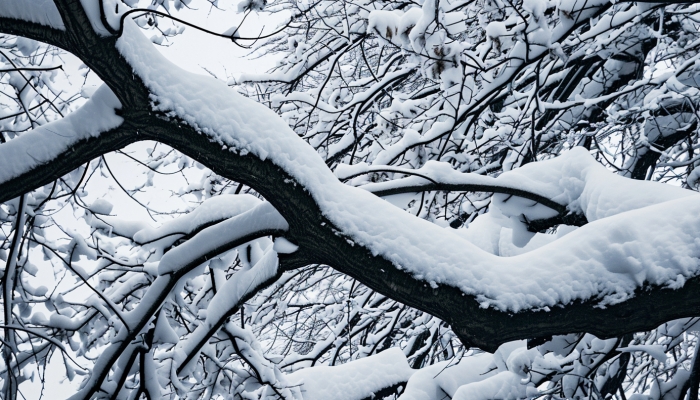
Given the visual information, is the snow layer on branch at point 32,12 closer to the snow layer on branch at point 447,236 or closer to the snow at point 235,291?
the snow layer on branch at point 447,236

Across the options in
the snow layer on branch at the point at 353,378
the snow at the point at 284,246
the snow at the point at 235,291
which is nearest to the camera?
the snow at the point at 284,246

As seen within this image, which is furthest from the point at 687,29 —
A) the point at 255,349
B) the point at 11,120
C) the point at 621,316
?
the point at 11,120

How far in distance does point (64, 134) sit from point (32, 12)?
328 mm

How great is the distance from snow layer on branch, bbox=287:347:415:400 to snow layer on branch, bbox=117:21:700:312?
142 centimetres

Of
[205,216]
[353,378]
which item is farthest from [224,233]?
[353,378]

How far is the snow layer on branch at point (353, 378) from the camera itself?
275 centimetres

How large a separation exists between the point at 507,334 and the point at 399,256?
40 centimetres

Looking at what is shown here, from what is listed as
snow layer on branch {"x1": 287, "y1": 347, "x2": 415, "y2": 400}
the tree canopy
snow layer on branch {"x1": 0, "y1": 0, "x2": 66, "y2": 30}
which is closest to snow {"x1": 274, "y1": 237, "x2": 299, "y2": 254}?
the tree canopy

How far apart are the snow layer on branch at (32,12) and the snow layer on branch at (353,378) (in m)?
1.97

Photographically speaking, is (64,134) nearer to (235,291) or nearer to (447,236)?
(235,291)

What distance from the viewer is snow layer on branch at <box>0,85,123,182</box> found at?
58.0 inches

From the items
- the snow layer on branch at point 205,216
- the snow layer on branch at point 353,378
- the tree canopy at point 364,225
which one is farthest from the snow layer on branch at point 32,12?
the snow layer on branch at point 353,378

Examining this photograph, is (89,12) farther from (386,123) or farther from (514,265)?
(386,123)

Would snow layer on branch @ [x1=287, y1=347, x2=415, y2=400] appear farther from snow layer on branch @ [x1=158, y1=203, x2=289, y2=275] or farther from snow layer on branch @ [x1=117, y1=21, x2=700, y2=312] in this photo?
snow layer on branch @ [x1=117, y1=21, x2=700, y2=312]
